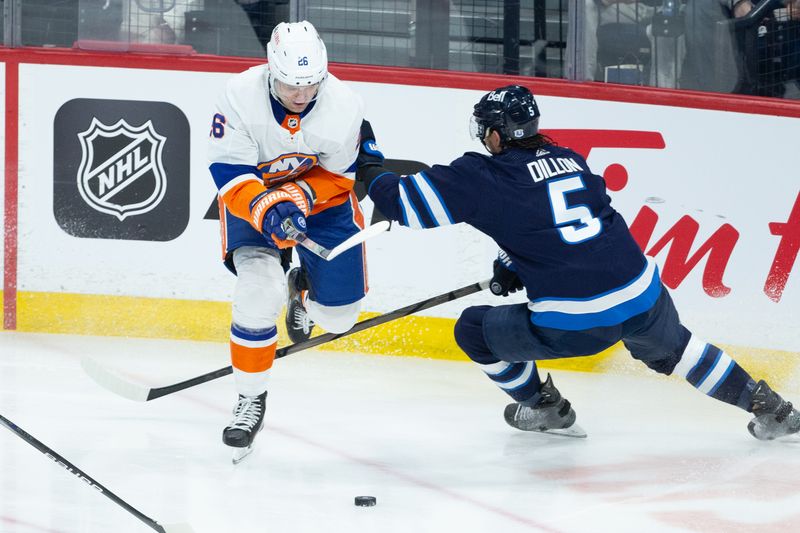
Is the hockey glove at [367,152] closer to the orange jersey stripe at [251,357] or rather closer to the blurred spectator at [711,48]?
the orange jersey stripe at [251,357]

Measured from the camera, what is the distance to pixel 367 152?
3080 millimetres

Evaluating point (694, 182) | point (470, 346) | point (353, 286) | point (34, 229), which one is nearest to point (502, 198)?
point (470, 346)

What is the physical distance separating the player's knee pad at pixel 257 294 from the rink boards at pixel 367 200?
1319 mm

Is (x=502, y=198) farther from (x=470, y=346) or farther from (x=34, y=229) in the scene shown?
(x=34, y=229)

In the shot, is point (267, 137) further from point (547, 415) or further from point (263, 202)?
point (547, 415)

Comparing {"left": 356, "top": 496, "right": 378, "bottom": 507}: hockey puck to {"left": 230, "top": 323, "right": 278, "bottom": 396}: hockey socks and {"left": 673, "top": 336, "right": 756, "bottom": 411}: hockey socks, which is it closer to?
{"left": 230, "top": 323, "right": 278, "bottom": 396}: hockey socks

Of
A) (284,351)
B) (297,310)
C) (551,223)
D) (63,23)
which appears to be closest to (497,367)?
(551,223)

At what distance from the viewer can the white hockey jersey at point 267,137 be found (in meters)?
2.87

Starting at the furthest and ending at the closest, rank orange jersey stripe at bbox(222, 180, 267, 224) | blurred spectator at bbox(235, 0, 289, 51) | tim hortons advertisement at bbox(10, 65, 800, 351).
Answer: blurred spectator at bbox(235, 0, 289, 51) → tim hortons advertisement at bbox(10, 65, 800, 351) → orange jersey stripe at bbox(222, 180, 267, 224)

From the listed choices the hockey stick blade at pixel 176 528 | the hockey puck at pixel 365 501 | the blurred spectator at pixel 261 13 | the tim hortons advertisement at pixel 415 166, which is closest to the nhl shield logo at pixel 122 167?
the tim hortons advertisement at pixel 415 166

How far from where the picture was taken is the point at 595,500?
2.58 m

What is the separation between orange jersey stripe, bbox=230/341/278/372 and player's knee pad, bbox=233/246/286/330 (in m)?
0.06

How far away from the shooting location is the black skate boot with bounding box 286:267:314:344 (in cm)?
359

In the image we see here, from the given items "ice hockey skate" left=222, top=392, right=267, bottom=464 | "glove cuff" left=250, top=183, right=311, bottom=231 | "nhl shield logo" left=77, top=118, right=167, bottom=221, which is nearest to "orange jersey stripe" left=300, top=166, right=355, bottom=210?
"glove cuff" left=250, top=183, right=311, bottom=231
